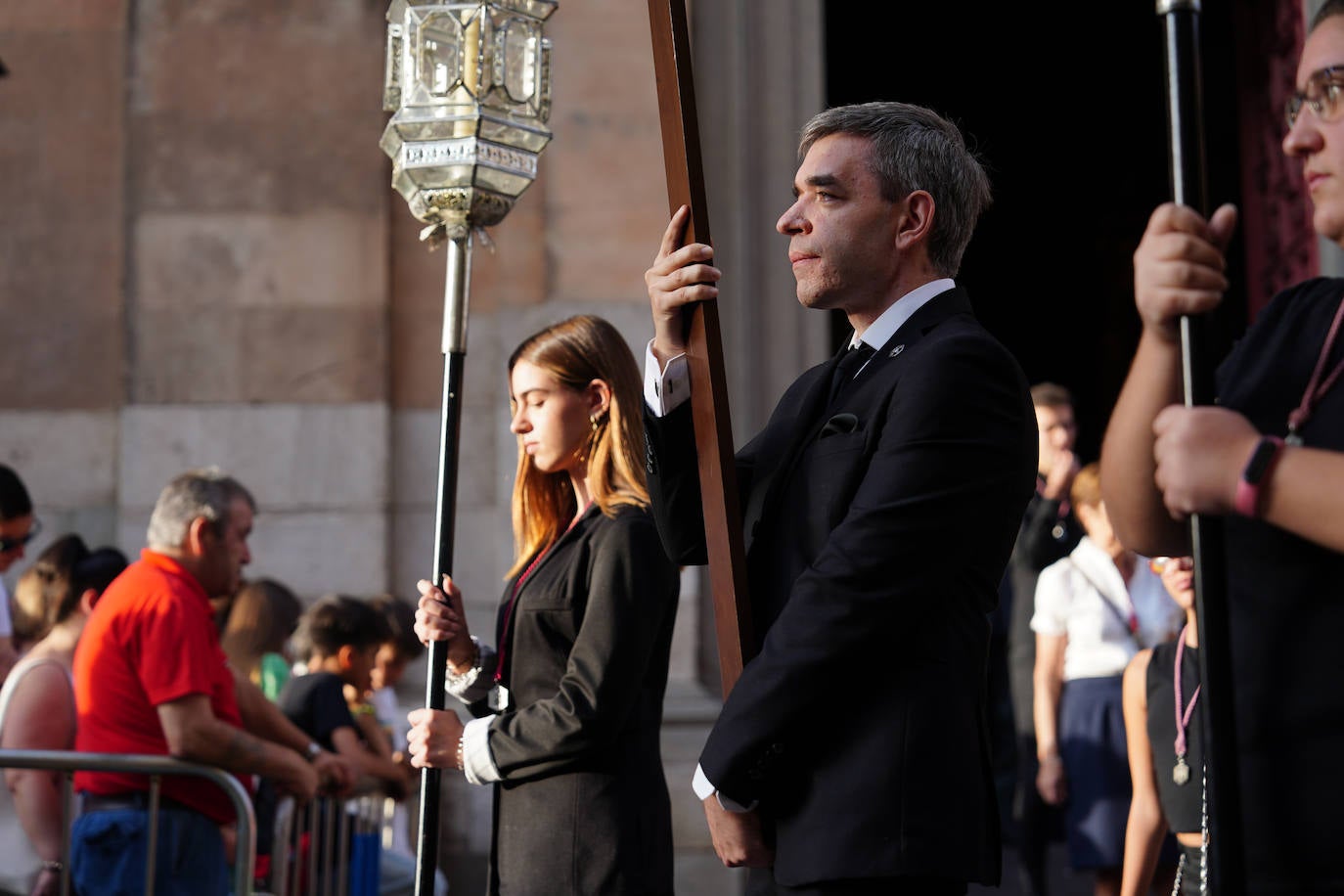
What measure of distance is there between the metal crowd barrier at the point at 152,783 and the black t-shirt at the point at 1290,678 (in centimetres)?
360

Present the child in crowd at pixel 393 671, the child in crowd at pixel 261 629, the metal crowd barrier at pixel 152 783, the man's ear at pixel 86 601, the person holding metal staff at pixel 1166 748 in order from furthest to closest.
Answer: the child in crowd at pixel 393 671 → the child in crowd at pixel 261 629 → the man's ear at pixel 86 601 → the metal crowd barrier at pixel 152 783 → the person holding metal staff at pixel 1166 748

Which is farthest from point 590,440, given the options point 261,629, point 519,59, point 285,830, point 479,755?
point 261,629

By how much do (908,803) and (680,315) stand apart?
0.90m

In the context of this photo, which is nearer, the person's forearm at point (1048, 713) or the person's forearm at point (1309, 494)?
the person's forearm at point (1309, 494)

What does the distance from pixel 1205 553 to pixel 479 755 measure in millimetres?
2003

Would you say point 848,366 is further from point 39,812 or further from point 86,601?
point 86,601

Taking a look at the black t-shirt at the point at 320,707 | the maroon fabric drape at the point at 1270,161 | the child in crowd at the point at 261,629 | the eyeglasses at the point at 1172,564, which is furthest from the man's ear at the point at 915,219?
the maroon fabric drape at the point at 1270,161

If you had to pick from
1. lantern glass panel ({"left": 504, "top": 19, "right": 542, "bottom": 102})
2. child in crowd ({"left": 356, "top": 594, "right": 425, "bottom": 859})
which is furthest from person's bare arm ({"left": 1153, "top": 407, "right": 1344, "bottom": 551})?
child in crowd ({"left": 356, "top": 594, "right": 425, "bottom": 859})

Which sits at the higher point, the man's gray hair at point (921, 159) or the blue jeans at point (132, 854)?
the man's gray hair at point (921, 159)

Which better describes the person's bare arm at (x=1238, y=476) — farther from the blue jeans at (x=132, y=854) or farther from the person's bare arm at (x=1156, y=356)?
the blue jeans at (x=132, y=854)

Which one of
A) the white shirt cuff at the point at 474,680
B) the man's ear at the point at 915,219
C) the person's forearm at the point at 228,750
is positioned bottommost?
the person's forearm at the point at 228,750

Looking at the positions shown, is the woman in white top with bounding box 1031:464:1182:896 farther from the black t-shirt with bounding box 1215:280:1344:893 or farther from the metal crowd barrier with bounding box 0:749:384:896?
the black t-shirt with bounding box 1215:280:1344:893

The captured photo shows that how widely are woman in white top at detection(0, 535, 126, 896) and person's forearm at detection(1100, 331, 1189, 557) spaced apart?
151 inches

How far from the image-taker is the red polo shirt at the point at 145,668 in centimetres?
502
